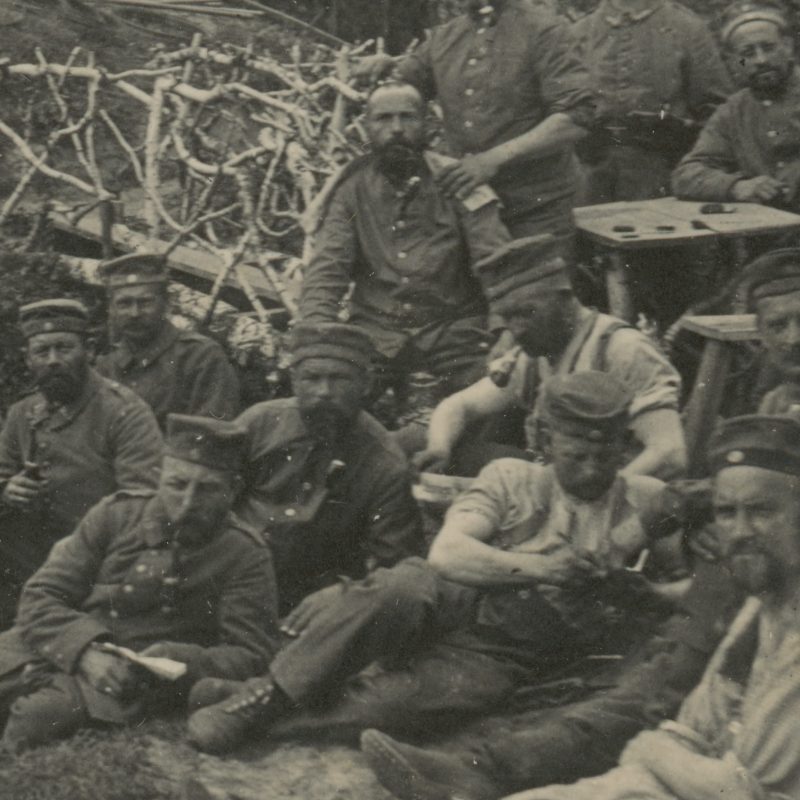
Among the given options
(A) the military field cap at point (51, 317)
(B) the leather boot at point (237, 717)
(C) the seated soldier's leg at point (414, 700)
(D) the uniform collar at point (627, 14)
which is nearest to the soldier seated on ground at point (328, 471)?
(C) the seated soldier's leg at point (414, 700)

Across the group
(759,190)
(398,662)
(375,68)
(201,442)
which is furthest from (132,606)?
(759,190)

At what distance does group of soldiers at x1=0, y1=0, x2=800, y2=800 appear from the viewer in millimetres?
5035

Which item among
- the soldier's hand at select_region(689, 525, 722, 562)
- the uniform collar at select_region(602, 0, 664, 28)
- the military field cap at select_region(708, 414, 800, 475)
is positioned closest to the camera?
the military field cap at select_region(708, 414, 800, 475)

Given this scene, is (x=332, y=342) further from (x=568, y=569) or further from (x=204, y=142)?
(x=204, y=142)

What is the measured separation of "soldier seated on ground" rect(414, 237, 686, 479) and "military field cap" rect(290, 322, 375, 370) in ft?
1.40

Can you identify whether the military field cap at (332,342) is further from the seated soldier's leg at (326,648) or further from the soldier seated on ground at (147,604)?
the seated soldier's leg at (326,648)

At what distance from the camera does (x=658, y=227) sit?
27.1 ft

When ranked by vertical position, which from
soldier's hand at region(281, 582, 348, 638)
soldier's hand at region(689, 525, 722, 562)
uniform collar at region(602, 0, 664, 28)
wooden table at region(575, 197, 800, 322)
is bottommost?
soldier's hand at region(281, 582, 348, 638)

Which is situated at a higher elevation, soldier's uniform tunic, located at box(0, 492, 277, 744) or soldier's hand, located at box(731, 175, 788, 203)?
soldier's hand, located at box(731, 175, 788, 203)

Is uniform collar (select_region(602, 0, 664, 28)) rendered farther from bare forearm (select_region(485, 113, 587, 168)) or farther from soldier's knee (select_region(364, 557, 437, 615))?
soldier's knee (select_region(364, 557, 437, 615))

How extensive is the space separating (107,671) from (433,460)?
1.62 m

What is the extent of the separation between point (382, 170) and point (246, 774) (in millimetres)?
3444

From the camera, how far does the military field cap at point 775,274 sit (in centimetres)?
644

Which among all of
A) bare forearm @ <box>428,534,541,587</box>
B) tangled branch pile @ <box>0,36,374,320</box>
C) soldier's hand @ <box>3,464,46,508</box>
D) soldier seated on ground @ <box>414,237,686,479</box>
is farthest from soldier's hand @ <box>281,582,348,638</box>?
tangled branch pile @ <box>0,36,374,320</box>
